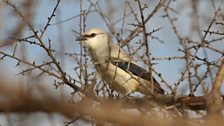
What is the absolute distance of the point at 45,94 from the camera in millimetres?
476

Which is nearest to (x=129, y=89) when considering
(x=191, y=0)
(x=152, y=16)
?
(x=152, y=16)

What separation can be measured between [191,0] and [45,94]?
159 cm

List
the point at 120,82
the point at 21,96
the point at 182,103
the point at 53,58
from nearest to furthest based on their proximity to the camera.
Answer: the point at 21,96, the point at 182,103, the point at 53,58, the point at 120,82

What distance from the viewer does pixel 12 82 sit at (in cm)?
48

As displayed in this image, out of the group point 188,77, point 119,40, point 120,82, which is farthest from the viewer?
point 120,82

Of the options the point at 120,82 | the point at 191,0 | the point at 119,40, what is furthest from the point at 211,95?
the point at 120,82

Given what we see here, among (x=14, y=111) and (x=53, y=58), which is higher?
(x=53, y=58)

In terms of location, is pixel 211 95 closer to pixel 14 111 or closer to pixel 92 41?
pixel 14 111

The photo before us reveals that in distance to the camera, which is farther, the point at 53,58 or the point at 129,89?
the point at 129,89

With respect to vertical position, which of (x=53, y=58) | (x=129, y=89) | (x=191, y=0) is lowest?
(x=129, y=89)

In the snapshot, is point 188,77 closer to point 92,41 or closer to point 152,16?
point 152,16

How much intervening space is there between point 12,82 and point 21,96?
29 millimetres

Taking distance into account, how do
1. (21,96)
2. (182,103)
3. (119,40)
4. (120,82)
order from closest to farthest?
(21,96) < (182,103) < (119,40) < (120,82)

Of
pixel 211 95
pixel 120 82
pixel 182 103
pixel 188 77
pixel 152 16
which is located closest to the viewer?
pixel 211 95
